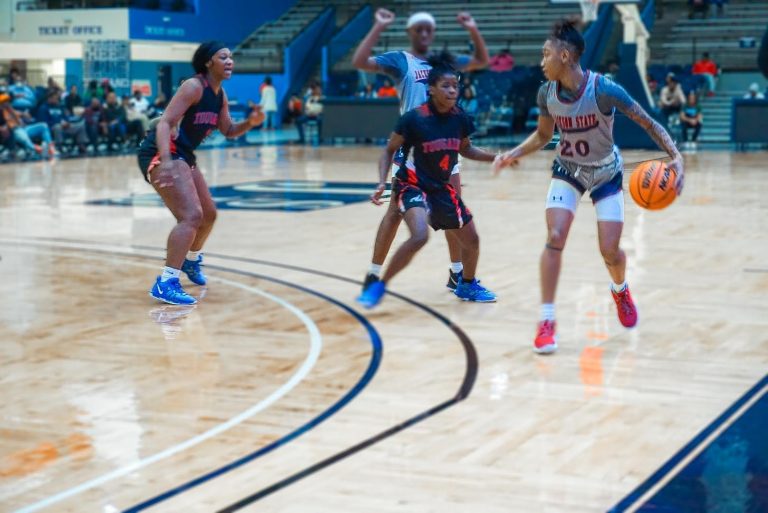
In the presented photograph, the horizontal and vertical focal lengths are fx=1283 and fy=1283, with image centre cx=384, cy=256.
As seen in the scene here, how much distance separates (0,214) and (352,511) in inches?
411

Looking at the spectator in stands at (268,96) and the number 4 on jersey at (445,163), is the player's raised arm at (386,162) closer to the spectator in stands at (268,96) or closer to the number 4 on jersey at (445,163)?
the number 4 on jersey at (445,163)

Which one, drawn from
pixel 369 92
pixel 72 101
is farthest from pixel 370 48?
pixel 369 92

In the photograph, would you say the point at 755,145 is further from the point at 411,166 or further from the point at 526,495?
the point at 526,495

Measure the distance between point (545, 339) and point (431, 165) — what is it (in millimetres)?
1550

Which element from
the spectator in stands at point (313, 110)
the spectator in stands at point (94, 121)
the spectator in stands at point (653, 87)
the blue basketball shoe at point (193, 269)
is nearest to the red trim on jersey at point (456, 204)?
the blue basketball shoe at point (193, 269)

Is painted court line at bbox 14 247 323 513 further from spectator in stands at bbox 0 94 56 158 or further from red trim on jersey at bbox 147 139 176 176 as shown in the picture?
spectator in stands at bbox 0 94 56 158

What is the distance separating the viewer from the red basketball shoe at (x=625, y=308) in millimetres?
7469

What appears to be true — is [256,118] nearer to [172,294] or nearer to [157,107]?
[172,294]

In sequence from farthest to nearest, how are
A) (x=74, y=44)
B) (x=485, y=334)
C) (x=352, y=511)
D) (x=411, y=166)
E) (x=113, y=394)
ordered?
(x=74, y=44) < (x=411, y=166) < (x=485, y=334) < (x=113, y=394) < (x=352, y=511)

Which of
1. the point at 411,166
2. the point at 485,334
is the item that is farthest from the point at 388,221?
the point at 485,334

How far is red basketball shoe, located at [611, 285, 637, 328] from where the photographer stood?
747 cm

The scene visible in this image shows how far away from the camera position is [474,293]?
8.56 m

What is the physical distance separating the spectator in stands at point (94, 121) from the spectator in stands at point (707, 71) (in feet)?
44.7

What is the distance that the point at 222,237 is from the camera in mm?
12086
